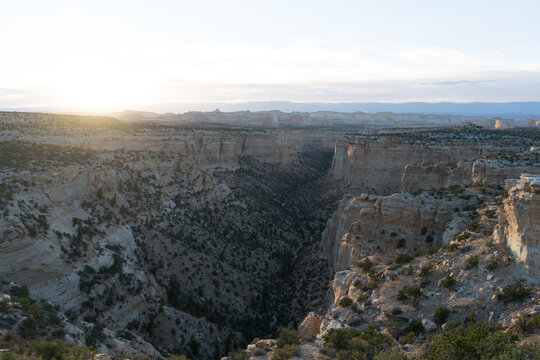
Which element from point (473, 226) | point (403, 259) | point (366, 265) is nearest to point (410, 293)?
point (403, 259)

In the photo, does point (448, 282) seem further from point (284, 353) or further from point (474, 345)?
point (284, 353)

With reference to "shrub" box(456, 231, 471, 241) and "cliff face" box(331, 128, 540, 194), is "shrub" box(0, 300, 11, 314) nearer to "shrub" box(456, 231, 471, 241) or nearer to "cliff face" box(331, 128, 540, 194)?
"shrub" box(456, 231, 471, 241)

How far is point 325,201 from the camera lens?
2148 inches

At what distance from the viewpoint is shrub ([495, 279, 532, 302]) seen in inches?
472

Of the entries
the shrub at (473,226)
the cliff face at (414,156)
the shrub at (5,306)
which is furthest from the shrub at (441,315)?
the cliff face at (414,156)

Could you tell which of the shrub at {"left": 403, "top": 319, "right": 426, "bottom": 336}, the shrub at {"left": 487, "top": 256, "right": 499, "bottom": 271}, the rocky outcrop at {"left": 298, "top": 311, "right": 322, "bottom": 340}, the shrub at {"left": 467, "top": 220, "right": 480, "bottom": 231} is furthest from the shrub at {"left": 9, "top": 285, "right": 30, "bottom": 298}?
the shrub at {"left": 467, "top": 220, "right": 480, "bottom": 231}

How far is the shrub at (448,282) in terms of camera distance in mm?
13922

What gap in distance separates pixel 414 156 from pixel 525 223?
40567mm

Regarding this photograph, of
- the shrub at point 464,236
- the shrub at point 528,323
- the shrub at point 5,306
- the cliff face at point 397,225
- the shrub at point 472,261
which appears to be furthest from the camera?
the cliff face at point 397,225

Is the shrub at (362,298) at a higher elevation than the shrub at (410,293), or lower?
lower

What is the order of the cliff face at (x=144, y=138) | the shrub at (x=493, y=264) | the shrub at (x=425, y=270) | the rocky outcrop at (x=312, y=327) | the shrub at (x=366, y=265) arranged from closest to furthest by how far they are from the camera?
the shrub at (x=493, y=264), the shrub at (x=425, y=270), the rocky outcrop at (x=312, y=327), the shrub at (x=366, y=265), the cliff face at (x=144, y=138)

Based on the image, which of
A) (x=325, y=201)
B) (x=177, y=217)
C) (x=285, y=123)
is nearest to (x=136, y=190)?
(x=177, y=217)

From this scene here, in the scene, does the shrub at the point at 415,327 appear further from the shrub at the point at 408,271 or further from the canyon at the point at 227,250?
the shrub at the point at 408,271

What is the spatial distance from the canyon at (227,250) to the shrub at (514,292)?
0.10 metres
